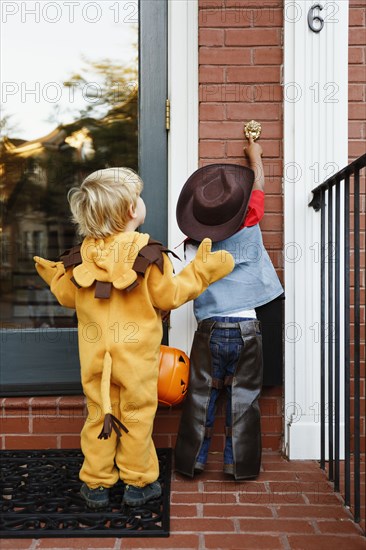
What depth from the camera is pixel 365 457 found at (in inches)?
129

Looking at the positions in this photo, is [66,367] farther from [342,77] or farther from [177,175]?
[342,77]

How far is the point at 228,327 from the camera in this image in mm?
2824

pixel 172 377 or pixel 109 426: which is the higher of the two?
pixel 172 377

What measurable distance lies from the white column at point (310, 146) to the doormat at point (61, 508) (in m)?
0.89

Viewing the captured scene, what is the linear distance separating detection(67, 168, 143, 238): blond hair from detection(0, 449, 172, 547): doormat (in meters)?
1.12

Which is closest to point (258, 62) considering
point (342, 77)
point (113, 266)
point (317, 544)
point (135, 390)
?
point (342, 77)

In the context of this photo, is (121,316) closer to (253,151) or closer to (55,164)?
(253,151)

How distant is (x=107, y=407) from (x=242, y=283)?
3.08ft

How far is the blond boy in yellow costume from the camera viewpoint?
2418 millimetres

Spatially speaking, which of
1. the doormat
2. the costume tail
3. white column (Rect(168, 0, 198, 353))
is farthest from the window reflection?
the costume tail

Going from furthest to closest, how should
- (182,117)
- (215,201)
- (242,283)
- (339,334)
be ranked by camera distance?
1. (182,117)
2. (242,283)
3. (215,201)
4. (339,334)

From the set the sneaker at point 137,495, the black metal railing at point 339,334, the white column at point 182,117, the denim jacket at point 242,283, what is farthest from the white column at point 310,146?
the sneaker at point 137,495

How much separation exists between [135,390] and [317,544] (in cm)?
90

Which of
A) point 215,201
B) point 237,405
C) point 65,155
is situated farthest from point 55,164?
point 237,405
